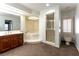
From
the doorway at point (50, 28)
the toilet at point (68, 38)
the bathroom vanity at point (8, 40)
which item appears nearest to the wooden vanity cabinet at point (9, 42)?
the bathroom vanity at point (8, 40)

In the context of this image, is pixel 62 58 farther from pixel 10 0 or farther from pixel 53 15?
pixel 53 15

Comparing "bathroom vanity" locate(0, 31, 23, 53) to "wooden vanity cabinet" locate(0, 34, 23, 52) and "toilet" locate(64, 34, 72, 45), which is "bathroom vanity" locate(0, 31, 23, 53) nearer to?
"wooden vanity cabinet" locate(0, 34, 23, 52)

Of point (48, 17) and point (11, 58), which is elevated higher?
point (48, 17)

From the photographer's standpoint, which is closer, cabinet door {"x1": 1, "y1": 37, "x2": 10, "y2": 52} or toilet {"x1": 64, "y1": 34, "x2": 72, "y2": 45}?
cabinet door {"x1": 1, "y1": 37, "x2": 10, "y2": 52}

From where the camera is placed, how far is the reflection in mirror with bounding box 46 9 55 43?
4823 mm

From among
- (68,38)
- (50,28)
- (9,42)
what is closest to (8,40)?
(9,42)

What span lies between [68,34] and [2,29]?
3665 mm

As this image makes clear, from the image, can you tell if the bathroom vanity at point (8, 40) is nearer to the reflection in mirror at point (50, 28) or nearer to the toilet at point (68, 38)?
the reflection in mirror at point (50, 28)

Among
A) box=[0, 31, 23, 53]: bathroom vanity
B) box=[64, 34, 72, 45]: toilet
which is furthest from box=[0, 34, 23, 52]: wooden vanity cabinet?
box=[64, 34, 72, 45]: toilet

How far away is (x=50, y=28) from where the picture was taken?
5.05 meters

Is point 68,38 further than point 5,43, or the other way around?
point 68,38

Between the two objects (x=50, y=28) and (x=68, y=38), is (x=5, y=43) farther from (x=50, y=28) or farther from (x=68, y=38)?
(x=68, y=38)

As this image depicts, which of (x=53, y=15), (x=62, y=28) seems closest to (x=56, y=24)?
(x=53, y=15)

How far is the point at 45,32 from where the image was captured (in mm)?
5234
